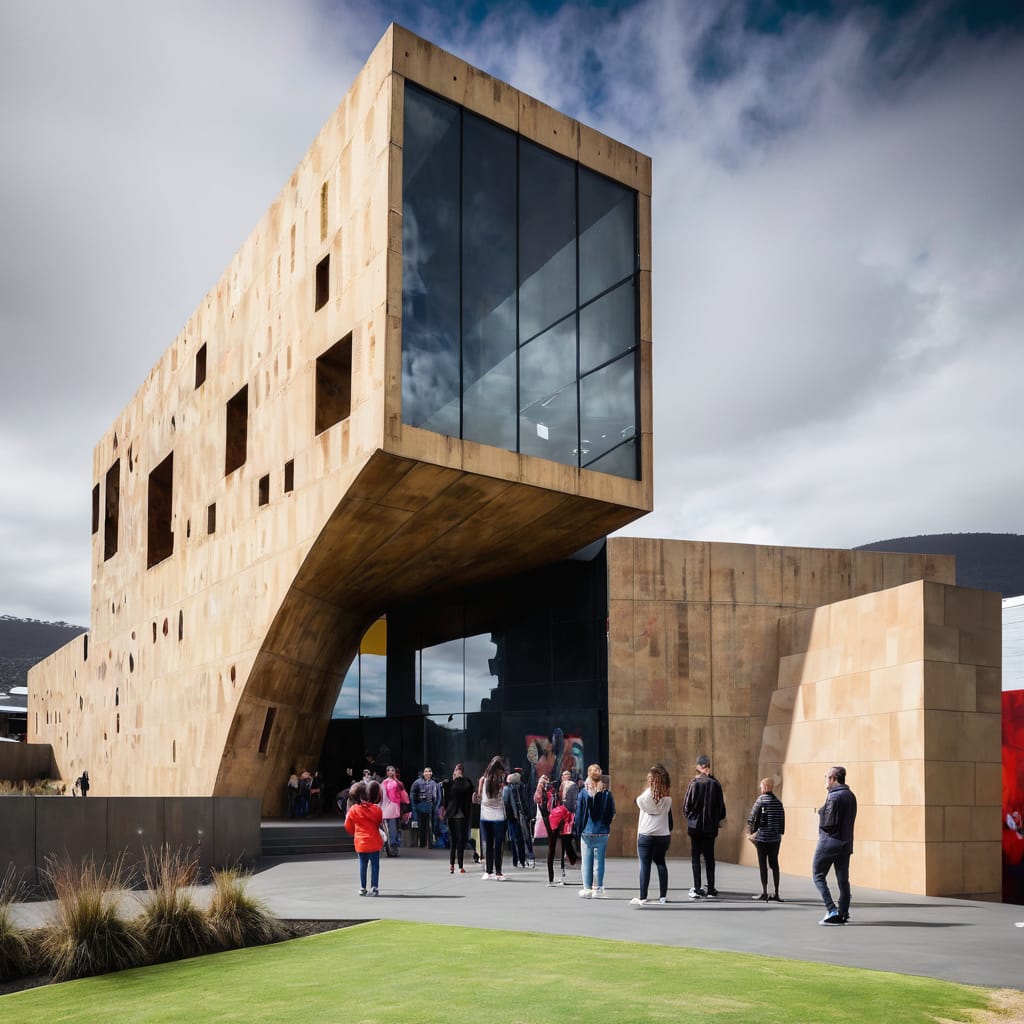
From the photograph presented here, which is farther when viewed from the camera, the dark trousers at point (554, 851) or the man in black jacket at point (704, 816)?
the dark trousers at point (554, 851)

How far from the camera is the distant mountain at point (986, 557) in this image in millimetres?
161625

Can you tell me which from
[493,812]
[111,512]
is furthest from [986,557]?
[493,812]

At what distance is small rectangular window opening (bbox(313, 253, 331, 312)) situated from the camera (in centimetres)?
2331

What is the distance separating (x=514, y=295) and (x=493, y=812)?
398 inches

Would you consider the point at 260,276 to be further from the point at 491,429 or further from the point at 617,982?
the point at 617,982

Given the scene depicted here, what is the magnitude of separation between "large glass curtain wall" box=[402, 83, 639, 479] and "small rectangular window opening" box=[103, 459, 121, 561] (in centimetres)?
2379

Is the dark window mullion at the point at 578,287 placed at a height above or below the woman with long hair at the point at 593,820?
above

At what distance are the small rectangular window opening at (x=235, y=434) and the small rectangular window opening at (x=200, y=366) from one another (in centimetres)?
306

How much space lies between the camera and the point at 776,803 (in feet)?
45.8

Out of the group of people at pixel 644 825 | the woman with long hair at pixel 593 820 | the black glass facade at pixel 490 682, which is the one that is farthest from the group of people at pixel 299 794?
the woman with long hair at pixel 593 820

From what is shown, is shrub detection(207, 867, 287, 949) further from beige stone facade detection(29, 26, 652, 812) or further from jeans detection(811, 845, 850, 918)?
beige stone facade detection(29, 26, 652, 812)

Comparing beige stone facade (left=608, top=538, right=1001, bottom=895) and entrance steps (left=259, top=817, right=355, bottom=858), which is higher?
beige stone facade (left=608, top=538, right=1001, bottom=895)

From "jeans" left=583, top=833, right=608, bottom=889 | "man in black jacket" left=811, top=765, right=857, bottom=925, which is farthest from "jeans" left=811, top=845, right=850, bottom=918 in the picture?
"jeans" left=583, top=833, right=608, bottom=889

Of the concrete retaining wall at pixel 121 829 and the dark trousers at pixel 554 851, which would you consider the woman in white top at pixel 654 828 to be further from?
the concrete retaining wall at pixel 121 829
